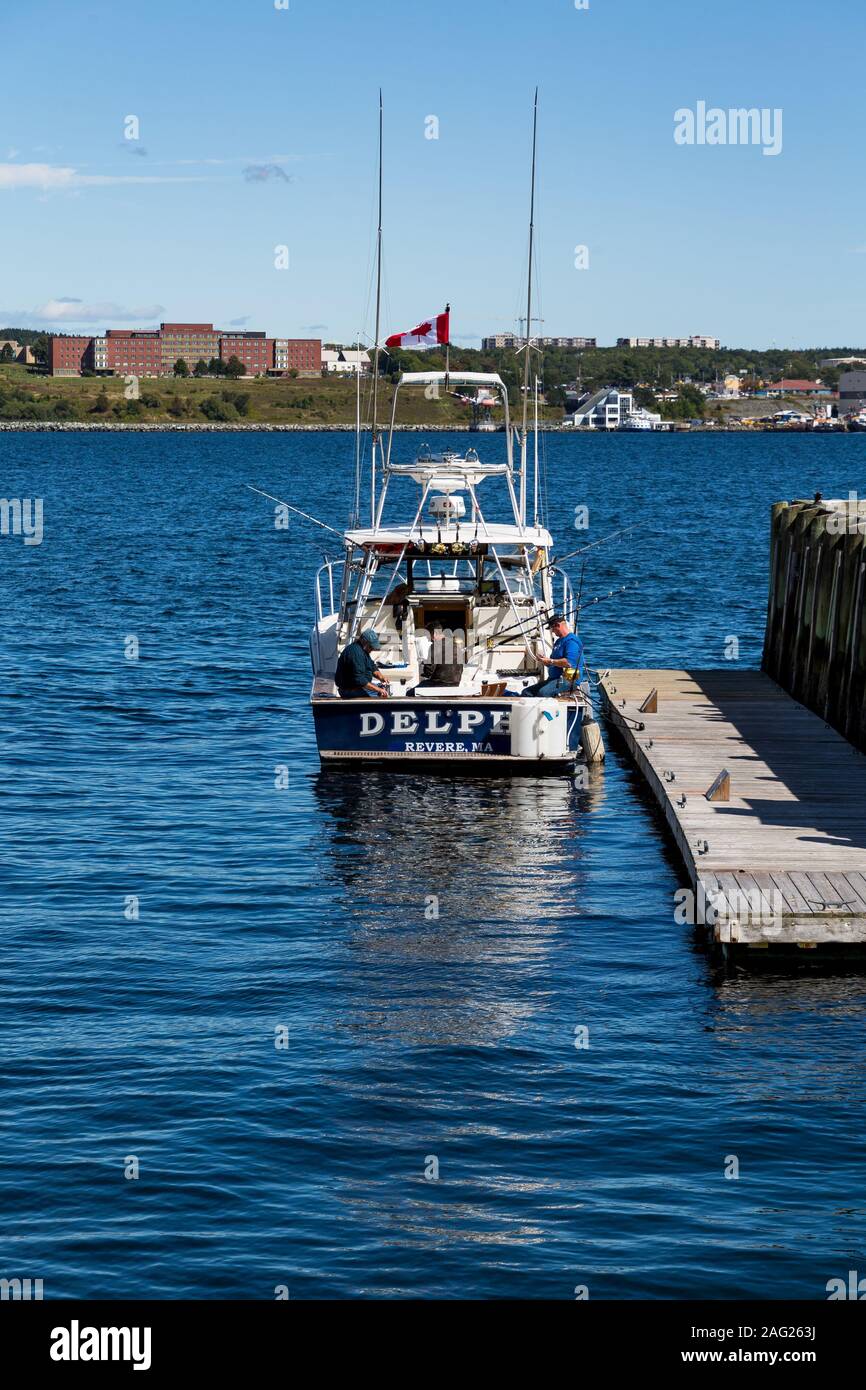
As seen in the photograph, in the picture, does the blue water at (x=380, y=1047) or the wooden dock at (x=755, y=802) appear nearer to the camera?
the blue water at (x=380, y=1047)

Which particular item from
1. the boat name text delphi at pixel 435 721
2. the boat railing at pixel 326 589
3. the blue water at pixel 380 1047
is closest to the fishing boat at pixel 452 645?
the boat name text delphi at pixel 435 721

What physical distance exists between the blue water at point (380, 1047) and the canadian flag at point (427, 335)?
5843mm

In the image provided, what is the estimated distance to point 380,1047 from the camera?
46.6ft

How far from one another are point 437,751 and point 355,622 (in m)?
3.33

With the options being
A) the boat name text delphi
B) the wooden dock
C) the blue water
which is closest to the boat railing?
the blue water

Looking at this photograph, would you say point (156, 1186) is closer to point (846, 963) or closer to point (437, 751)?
point (846, 963)

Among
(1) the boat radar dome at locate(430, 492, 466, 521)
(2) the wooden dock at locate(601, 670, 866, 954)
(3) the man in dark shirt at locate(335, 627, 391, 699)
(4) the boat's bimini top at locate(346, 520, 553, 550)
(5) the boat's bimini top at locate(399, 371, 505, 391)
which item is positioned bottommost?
(2) the wooden dock at locate(601, 670, 866, 954)

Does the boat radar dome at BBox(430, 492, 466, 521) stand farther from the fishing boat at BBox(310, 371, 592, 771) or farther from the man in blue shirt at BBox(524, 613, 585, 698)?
the man in blue shirt at BBox(524, 613, 585, 698)

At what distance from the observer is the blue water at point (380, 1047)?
11.2 metres

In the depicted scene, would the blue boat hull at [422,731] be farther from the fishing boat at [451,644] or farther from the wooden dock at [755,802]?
the wooden dock at [755,802]

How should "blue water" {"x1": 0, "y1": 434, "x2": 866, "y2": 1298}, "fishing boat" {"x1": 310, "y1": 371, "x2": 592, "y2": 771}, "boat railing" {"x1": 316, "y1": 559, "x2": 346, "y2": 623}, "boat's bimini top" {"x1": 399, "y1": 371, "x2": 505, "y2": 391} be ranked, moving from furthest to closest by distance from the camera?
"boat's bimini top" {"x1": 399, "y1": 371, "x2": 505, "y2": 391} < "boat railing" {"x1": 316, "y1": 559, "x2": 346, "y2": 623} < "fishing boat" {"x1": 310, "y1": 371, "x2": 592, "y2": 771} < "blue water" {"x1": 0, "y1": 434, "x2": 866, "y2": 1298}

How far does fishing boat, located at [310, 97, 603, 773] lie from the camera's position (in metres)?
22.9

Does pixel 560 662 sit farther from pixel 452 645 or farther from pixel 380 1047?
pixel 380 1047

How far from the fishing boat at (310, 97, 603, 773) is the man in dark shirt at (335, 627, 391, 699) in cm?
11
